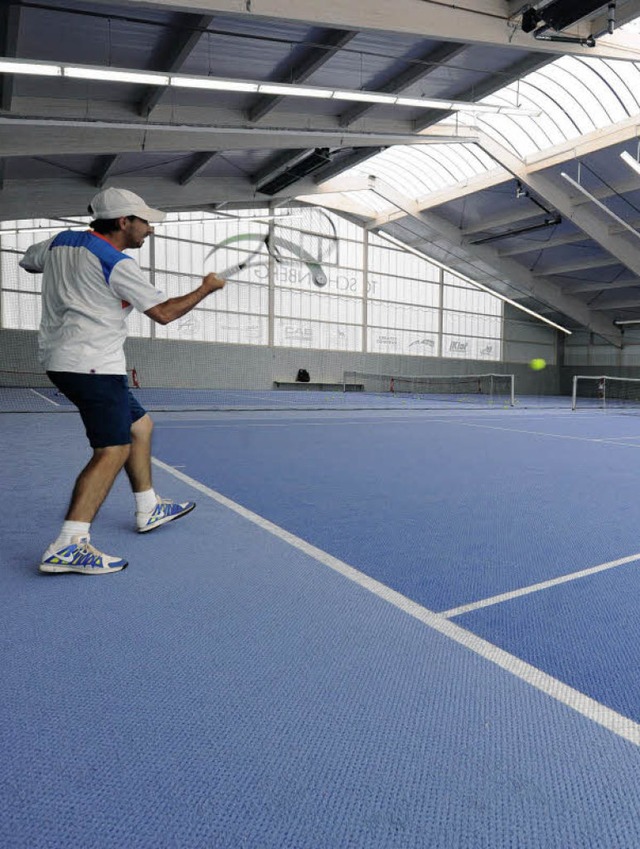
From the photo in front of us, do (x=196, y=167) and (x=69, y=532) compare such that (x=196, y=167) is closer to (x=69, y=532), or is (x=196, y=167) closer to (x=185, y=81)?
(x=185, y=81)

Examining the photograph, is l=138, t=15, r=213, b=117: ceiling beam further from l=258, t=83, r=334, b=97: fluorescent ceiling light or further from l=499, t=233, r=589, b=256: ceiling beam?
l=499, t=233, r=589, b=256: ceiling beam

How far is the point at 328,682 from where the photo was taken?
6.23 ft

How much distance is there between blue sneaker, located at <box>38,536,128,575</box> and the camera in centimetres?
281

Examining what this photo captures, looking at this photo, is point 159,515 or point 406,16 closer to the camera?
point 159,515

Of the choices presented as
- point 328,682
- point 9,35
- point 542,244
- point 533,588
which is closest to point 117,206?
point 328,682

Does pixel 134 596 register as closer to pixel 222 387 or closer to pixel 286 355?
pixel 222 387

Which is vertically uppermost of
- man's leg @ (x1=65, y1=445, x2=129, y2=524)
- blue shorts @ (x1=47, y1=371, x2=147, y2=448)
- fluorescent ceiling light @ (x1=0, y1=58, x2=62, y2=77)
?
fluorescent ceiling light @ (x1=0, y1=58, x2=62, y2=77)

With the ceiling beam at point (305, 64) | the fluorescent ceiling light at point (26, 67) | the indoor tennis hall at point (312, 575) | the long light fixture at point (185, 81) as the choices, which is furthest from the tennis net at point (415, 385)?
the fluorescent ceiling light at point (26, 67)

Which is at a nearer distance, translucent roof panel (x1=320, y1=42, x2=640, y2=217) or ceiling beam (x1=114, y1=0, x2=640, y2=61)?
ceiling beam (x1=114, y1=0, x2=640, y2=61)

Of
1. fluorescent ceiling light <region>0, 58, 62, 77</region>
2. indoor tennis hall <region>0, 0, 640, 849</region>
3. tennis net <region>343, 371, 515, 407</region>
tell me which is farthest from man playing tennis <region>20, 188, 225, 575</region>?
tennis net <region>343, 371, 515, 407</region>

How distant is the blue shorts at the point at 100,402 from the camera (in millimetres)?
2859

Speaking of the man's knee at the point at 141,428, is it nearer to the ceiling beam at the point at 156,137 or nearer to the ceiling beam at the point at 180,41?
the ceiling beam at the point at 180,41

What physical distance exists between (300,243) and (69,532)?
31.3 metres

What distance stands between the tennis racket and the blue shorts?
28.7 m
